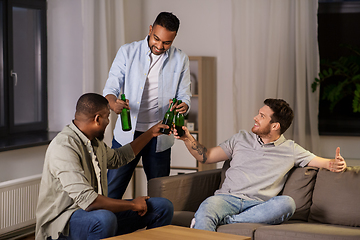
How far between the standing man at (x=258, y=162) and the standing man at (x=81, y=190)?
63 cm

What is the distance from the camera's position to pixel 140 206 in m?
2.13

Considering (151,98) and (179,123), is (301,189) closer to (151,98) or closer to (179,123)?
(179,123)

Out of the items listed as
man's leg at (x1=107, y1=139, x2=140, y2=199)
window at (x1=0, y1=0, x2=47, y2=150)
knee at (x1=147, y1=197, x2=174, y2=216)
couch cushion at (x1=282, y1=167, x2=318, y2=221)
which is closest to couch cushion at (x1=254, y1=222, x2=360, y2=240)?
couch cushion at (x1=282, y1=167, x2=318, y2=221)

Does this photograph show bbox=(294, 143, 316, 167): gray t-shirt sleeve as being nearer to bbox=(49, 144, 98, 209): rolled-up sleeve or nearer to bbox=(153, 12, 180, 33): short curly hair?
bbox=(153, 12, 180, 33): short curly hair

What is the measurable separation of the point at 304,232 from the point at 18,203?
6.97 ft

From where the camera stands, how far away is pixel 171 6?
464cm

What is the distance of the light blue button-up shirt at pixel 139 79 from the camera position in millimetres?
2670

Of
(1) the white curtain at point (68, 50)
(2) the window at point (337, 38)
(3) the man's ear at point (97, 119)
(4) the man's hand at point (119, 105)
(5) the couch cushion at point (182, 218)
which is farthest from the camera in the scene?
(2) the window at point (337, 38)

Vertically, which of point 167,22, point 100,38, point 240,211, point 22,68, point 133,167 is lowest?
point 240,211

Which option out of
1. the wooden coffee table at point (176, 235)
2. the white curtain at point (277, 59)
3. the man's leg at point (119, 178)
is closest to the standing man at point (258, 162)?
the man's leg at point (119, 178)

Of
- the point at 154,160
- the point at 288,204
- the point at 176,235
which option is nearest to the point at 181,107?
the point at 154,160

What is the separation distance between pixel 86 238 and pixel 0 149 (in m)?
1.59

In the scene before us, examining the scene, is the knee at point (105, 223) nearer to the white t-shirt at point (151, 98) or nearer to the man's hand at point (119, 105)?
the man's hand at point (119, 105)

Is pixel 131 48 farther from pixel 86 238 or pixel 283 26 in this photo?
pixel 283 26
